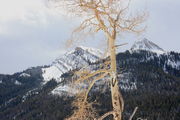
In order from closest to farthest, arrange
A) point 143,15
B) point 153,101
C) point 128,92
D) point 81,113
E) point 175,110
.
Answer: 1. point 81,113
2. point 143,15
3. point 175,110
4. point 153,101
5. point 128,92

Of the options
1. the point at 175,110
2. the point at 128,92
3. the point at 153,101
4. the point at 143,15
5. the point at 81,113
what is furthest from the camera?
the point at 128,92

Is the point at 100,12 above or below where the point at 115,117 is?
above

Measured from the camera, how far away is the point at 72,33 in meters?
6.54

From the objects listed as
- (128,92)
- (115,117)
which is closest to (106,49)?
(115,117)

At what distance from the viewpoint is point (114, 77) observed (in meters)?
6.18

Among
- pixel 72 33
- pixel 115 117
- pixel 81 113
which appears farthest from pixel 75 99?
pixel 72 33

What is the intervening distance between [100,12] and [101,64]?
0.94 meters

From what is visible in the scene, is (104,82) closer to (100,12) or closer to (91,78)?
(91,78)

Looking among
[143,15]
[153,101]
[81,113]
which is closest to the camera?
[81,113]

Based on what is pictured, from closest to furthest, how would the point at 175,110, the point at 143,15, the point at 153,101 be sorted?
the point at 143,15, the point at 175,110, the point at 153,101

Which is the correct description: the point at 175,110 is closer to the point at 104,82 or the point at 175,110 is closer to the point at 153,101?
the point at 153,101

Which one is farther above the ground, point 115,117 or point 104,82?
point 104,82

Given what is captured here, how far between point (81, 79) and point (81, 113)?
1.98 feet

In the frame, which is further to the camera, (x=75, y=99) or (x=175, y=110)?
(x=175, y=110)
